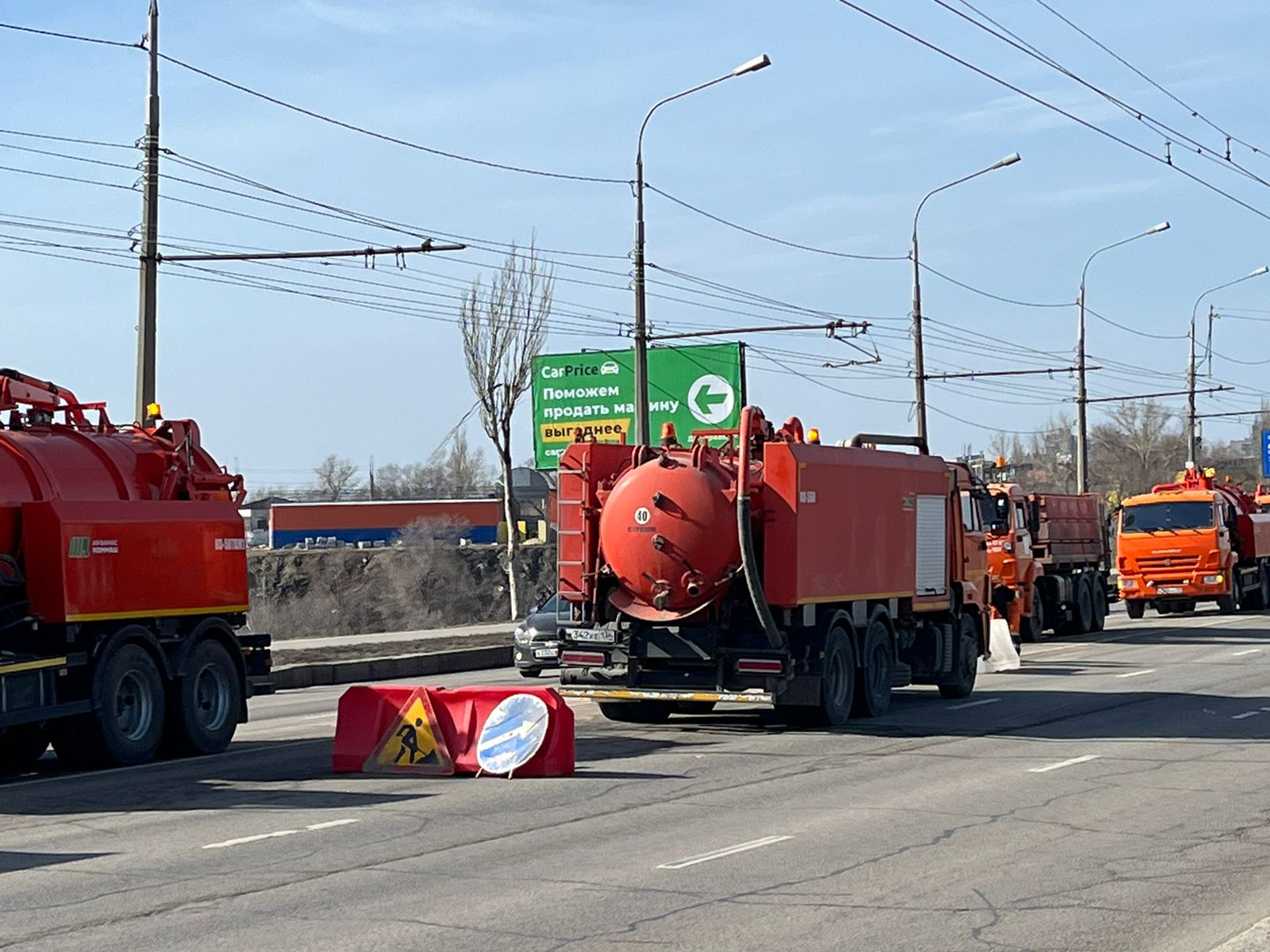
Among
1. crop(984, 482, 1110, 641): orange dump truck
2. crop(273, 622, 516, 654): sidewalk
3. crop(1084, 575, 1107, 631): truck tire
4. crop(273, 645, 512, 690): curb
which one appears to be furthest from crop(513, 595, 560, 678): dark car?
crop(1084, 575, 1107, 631): truck tire

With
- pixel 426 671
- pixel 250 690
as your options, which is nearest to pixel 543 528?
pixel 426 671

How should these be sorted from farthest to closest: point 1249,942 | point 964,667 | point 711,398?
point 711,398
point 964,667
point 1249,942

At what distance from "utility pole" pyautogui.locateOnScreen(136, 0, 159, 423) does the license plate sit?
746 cm

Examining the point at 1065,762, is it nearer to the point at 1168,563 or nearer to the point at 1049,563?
the point at 1049,563

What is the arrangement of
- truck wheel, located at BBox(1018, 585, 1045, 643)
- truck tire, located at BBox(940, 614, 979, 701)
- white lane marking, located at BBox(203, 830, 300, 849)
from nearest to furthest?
white lane marking, located at BBox(203, 830, 300, 849) → truck tire, located at BBox(940, 614, 979, 701) → truck wheel, located at BBox(1018, 585, 1045, 643)

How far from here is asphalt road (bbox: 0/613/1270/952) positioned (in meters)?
8.47

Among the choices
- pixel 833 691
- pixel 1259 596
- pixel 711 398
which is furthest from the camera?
pixel 1259 596

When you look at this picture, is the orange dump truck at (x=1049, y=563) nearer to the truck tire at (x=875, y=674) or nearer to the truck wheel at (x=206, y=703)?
A: the truck tire at (x=875, y=674)

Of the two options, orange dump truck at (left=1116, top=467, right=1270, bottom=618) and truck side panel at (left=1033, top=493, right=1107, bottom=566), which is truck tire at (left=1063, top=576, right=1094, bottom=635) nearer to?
truck side panel at (left=1033, top=493, right=1107, bottom=566)

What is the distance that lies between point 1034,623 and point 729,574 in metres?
18.2

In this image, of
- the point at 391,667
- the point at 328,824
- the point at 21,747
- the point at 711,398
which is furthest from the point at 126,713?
the point at 711,398

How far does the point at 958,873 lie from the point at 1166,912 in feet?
4.36

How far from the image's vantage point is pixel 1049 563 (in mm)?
34406

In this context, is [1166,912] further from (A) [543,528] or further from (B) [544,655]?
(A) [543,528]
